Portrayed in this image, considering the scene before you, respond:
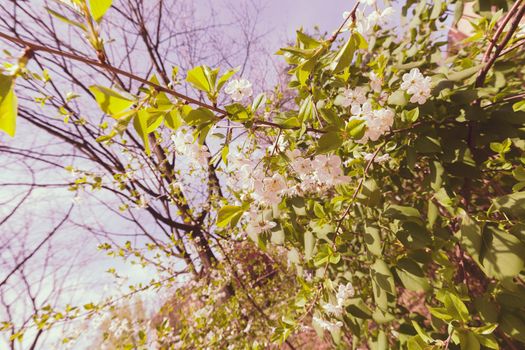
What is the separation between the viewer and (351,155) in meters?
1.57

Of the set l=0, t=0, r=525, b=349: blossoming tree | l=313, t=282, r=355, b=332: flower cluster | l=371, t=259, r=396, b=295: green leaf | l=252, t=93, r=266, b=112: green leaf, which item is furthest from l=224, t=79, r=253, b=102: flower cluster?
l=313, t=282, r=355, b=332: flower cluster

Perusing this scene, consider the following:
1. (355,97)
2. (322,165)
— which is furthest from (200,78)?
(355,97)

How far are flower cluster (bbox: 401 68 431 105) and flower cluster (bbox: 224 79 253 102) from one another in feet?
2.40

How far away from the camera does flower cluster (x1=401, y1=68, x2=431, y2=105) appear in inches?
43.9

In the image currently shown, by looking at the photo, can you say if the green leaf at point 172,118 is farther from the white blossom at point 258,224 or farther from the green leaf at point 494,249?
the green leaf at point 494,249

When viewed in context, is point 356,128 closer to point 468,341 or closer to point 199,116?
point 199,116

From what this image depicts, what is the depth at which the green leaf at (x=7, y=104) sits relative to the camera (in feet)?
1.76

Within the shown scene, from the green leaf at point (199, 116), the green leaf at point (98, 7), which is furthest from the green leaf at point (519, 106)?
the green leaf at point (98, 7)

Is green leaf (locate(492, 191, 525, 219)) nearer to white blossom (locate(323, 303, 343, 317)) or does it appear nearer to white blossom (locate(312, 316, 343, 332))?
white blossom (locate(323, 303, 343, 317))

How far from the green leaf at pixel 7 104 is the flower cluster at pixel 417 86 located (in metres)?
1.34

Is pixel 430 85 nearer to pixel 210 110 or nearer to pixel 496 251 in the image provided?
pixel 496 251

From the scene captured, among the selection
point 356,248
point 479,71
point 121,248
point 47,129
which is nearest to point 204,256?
point 121,248

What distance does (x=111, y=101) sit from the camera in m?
0.65

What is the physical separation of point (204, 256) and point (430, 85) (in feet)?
12.8
